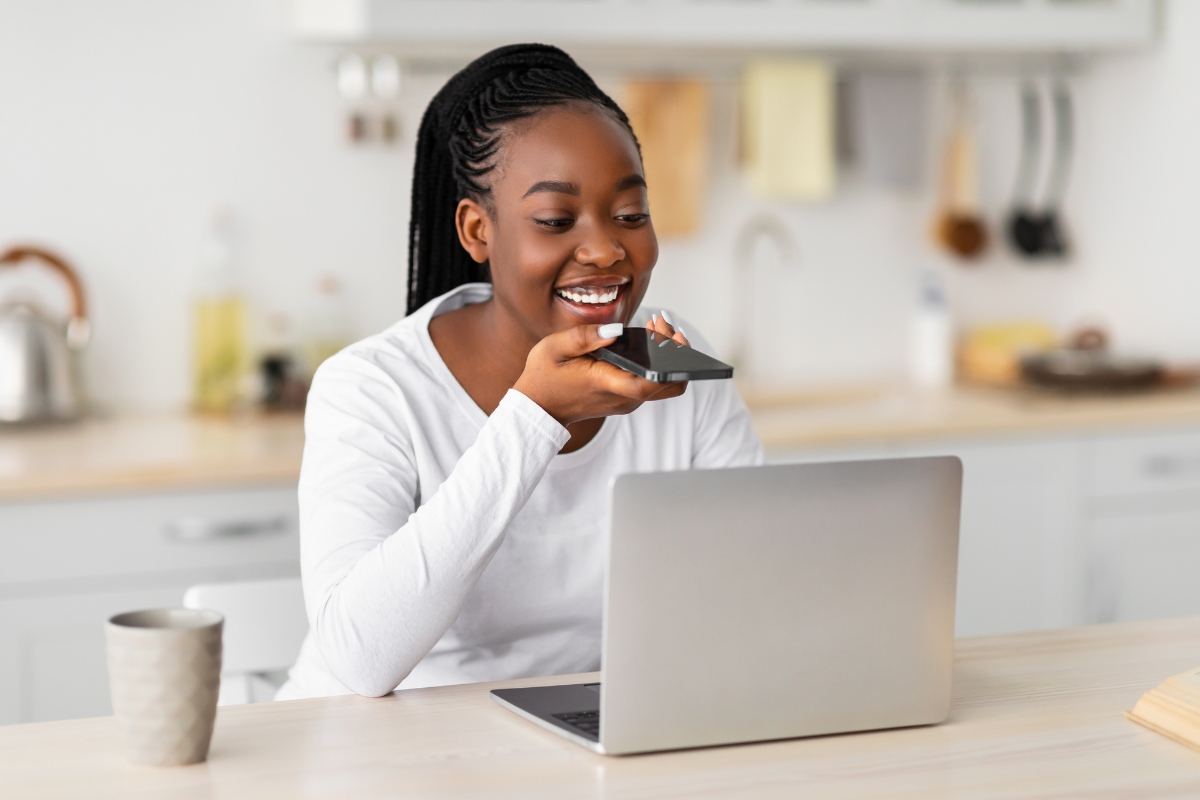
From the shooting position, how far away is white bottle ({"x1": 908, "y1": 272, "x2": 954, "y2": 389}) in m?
3.14

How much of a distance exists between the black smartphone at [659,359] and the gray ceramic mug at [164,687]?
354mm

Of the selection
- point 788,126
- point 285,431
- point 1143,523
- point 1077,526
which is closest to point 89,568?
point 285,431

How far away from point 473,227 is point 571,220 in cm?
17

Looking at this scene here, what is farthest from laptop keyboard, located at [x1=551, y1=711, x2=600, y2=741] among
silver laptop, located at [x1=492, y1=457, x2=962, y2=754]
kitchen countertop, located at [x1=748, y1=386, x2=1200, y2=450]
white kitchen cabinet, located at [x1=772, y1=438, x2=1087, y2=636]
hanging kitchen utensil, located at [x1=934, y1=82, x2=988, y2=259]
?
hanging kitchen utensil, located at [x1=934, y1=82, x2=988, y2=259]

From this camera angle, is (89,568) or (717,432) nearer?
(717,432)

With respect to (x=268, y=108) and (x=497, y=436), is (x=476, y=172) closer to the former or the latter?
(x=497, y=436)

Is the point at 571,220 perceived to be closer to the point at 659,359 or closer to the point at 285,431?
the point at 659,359

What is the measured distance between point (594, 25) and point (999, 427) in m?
1.11

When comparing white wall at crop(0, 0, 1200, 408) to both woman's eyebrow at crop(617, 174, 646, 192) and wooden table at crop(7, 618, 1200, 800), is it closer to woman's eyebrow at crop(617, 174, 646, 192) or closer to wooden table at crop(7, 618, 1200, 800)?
woman's eyebrow at crop(617, 174, 646, 192)

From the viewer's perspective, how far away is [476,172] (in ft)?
4.61

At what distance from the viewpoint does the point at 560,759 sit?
0.96 meters

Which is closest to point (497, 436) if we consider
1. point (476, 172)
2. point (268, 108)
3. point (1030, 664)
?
point (476, 172)

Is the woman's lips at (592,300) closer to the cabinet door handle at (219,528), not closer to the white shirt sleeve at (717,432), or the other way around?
the white shirt sleeve at (717,432)

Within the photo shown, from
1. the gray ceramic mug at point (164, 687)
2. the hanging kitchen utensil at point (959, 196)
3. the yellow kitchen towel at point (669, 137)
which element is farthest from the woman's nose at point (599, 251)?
the hanging kitchen utensil at point (959, 196)
